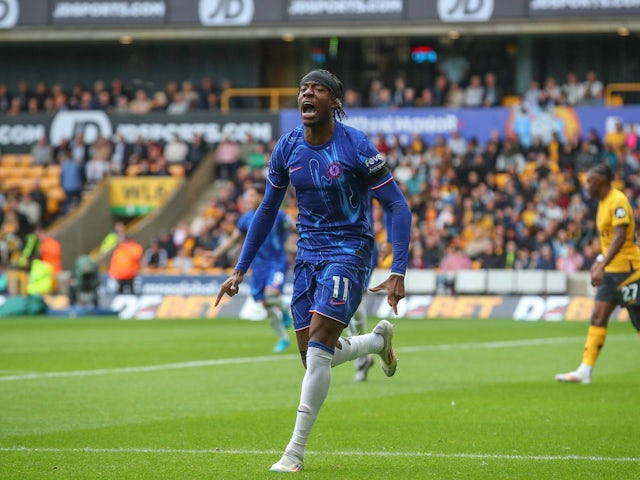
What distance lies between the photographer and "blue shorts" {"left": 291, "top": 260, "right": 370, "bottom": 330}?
26.5 feet

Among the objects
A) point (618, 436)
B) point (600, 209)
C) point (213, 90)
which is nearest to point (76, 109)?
point (213, 90)

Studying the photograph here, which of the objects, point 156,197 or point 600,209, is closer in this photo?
point 600,209

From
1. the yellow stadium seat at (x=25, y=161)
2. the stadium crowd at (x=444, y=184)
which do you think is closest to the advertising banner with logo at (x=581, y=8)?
the stadium crowd at (x=444, y=184)

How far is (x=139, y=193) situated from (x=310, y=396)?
1270 inches

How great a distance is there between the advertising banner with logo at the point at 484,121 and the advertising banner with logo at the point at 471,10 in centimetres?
299

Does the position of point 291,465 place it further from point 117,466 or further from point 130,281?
point 130,281

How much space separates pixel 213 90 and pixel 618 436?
34.9 m

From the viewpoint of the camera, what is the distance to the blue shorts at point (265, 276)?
1931cm

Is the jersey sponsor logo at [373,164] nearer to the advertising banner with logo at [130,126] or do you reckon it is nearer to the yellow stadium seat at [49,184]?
the advertising banner with logo at [130,126]

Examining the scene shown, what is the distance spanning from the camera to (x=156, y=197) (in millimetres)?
39594

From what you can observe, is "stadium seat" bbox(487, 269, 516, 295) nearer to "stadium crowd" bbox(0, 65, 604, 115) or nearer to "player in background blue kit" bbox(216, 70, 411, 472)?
"stadium crowd" bbox(0, 65, 604, 115)

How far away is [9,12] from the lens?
1655 inches

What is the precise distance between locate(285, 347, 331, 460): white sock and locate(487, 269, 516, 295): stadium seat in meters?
22.6

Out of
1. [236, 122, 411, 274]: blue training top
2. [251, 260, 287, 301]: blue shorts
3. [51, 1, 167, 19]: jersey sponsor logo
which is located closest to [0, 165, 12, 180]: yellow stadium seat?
[51, 1, 167, 19]: jersey sponsor logo
